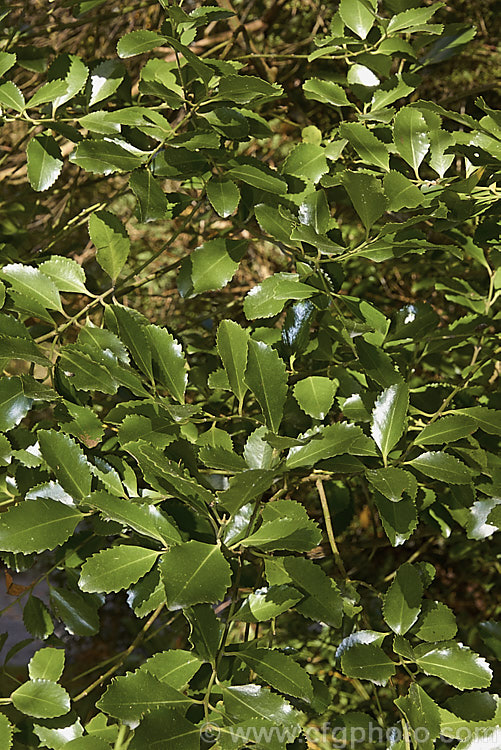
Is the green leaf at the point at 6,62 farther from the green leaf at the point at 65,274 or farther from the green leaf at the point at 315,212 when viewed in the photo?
the green leaf at the point at 315,212

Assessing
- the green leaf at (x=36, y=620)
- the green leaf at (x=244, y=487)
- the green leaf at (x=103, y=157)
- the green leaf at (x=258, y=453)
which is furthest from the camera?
the green leaf at (x=36, y=620)

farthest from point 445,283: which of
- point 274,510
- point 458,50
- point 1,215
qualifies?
point 1,215

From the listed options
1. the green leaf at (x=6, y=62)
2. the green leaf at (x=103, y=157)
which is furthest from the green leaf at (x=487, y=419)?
the green leaf at (x=6, y=62)

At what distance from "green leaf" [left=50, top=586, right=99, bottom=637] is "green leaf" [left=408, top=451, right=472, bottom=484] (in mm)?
407

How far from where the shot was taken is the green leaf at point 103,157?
2.29 feet

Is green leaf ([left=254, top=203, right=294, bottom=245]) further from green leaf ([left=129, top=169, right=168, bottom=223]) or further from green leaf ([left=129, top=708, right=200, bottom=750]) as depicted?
green leaf ([left=129, top=708, right=200, bottom=750])

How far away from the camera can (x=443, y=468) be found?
0.61 m

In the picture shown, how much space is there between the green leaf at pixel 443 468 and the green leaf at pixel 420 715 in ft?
0.54

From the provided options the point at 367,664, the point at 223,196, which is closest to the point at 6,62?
the point at 223,196

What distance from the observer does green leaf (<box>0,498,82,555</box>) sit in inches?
21.8

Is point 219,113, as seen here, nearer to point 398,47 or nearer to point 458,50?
point 398,47

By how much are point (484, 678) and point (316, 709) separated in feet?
0.47

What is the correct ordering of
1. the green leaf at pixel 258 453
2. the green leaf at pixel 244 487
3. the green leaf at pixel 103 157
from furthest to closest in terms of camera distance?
the green leaf at pixel 103 157 → the green leaf at pixel 258 453 → the green leaf at pixel 244 487

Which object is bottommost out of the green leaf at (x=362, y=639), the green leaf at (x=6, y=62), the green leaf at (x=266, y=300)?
the green leaf at (x=362, y=639)
